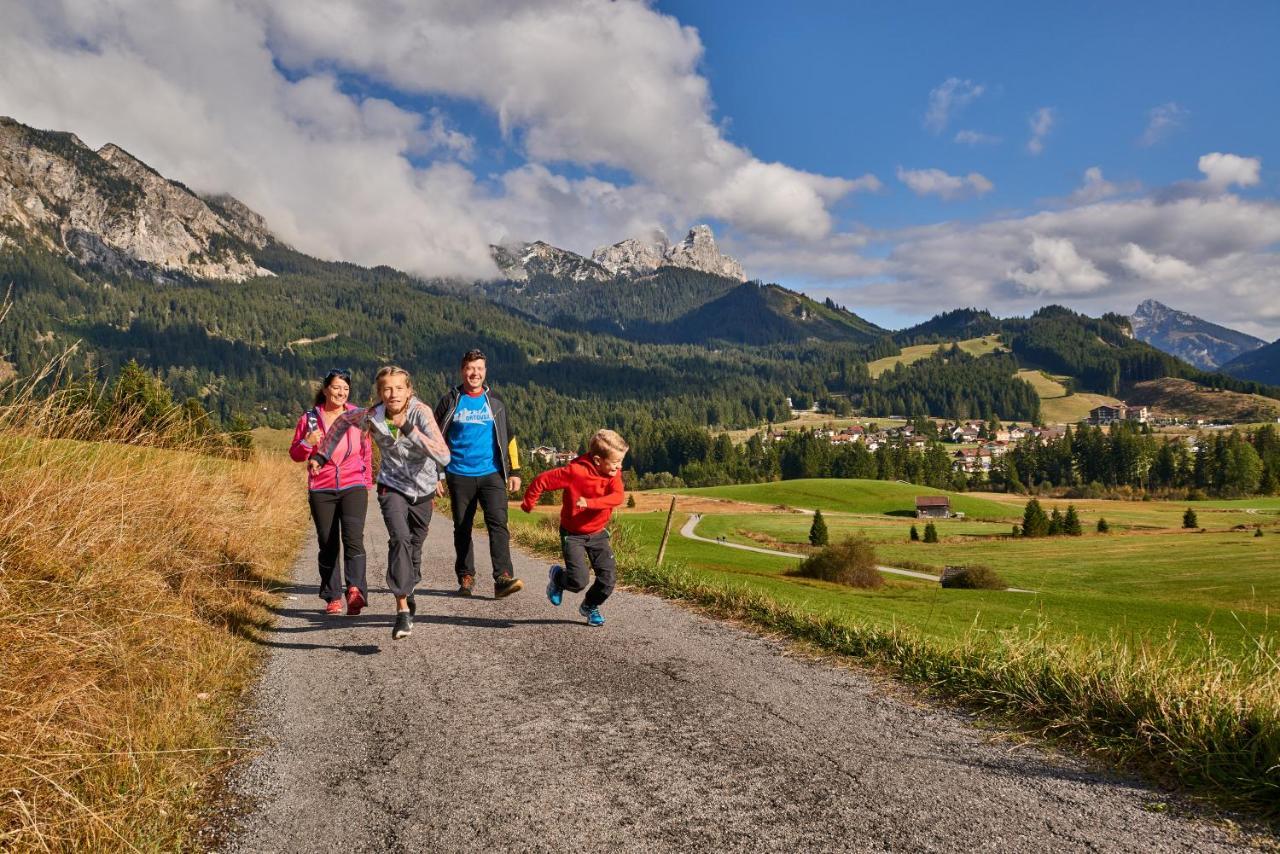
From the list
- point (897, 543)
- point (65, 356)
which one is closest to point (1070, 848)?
point (65, 356)

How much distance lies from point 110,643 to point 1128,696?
22.6ft

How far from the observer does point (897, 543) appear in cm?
7438

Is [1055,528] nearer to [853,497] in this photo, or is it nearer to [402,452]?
[853,497]

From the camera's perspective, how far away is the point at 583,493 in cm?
782

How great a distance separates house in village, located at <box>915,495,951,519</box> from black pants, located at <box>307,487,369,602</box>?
111 m

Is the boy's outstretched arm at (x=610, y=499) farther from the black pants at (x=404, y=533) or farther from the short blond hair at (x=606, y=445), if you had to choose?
the black pants at (x=404, y=533)

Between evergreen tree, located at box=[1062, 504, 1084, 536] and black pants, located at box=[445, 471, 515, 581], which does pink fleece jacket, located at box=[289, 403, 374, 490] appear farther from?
evergreen tree, located at box=[1062, 504, 1084, 536]

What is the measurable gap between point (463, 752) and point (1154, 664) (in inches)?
180

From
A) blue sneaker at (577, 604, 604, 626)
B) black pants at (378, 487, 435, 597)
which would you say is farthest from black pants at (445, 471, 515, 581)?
blue sneaker at (577, 604, 604, 626)

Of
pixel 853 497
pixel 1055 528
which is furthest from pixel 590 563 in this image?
pixel 853 497

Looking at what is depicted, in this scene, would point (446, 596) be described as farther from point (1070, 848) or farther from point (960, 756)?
point (1070, 848)

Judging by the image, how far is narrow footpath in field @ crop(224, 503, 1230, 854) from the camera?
335cm

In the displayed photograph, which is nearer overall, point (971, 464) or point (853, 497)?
point (853, 497)

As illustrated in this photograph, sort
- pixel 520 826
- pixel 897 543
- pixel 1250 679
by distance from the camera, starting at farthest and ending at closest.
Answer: pixel 897 543
pixel 1250 679
pixel 520 826
